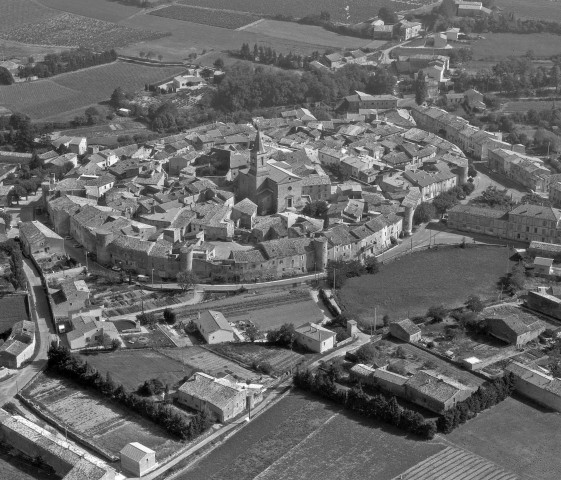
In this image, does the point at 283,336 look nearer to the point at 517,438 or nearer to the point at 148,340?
the point at 148,340

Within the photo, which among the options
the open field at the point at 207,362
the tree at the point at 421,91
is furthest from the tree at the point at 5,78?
the open field at the point at 207,362

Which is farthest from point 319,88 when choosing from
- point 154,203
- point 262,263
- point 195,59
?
point 262,263

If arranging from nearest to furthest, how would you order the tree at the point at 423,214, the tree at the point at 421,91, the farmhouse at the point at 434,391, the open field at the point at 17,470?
the open field at the point at 17,470 < the farmhouse at the point at 434,391 < the tree at the point at 423,214 < the tree at the point at 421,91

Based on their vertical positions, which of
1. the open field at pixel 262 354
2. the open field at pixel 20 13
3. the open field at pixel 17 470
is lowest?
the open field at pixel 262 354

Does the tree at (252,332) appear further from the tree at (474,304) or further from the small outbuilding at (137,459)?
the small outbuilding at (137,459)

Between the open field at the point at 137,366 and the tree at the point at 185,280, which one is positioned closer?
the open field at the point at 137,366

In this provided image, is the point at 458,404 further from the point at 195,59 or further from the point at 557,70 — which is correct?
the point at 195,59

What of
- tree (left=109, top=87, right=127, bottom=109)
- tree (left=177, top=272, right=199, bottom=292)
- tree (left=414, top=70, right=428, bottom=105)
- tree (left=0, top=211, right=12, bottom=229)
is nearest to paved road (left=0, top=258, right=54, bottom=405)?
tree (left=0, top=211, right=12, bottom=229)
